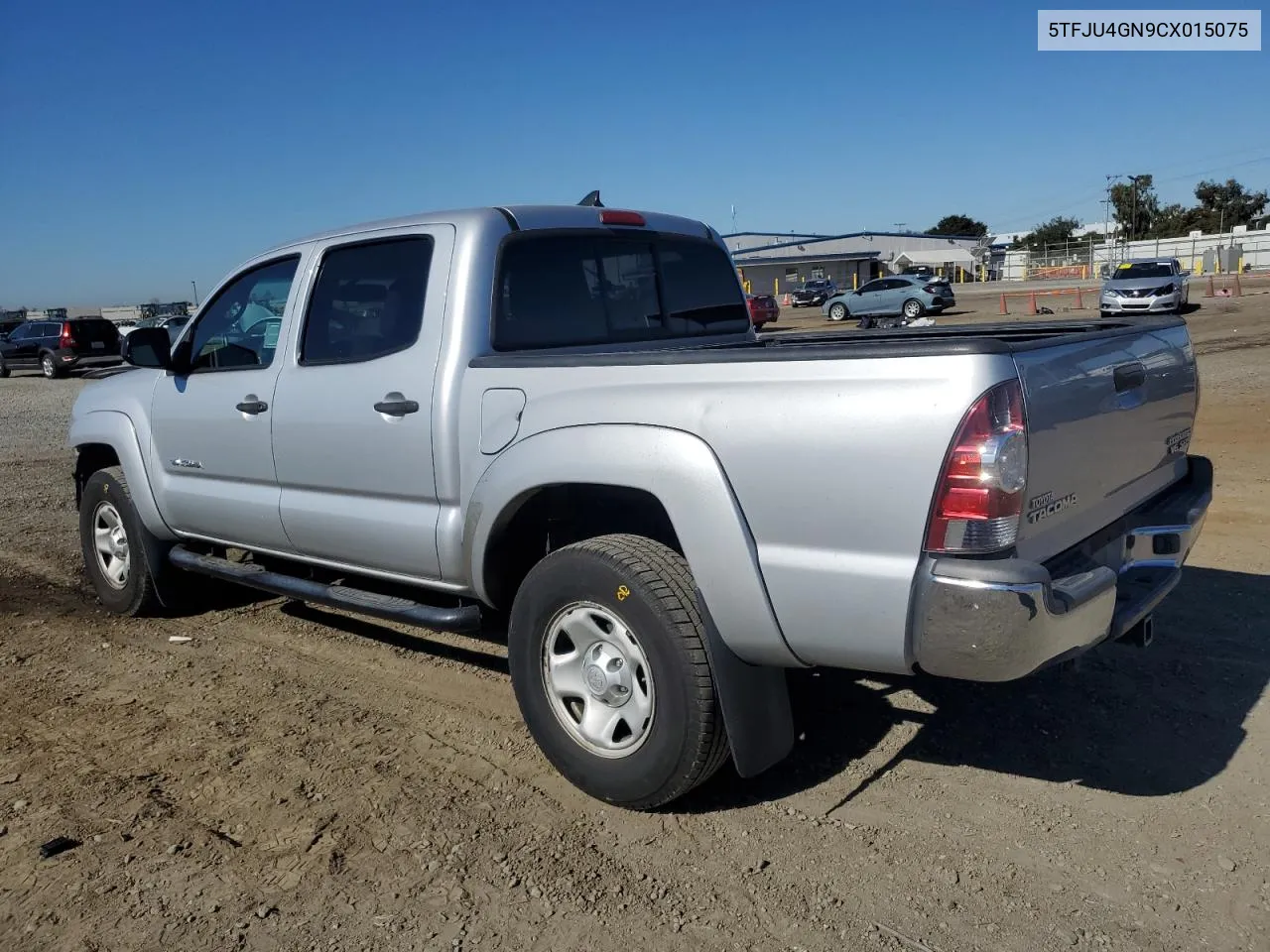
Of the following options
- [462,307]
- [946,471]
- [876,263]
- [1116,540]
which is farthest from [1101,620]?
[876,263]

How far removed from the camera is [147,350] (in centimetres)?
511

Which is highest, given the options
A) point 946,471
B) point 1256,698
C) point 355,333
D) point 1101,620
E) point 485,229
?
point 485,229

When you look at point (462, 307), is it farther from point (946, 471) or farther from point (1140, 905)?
point (1140, 905)

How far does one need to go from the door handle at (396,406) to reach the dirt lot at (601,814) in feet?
4.25

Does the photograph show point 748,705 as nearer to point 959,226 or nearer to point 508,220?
point 508,220

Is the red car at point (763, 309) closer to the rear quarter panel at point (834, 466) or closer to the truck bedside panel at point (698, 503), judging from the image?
the truck bedside panel at point (698, 503)

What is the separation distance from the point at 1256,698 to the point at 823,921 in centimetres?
238

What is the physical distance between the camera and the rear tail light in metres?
2.65

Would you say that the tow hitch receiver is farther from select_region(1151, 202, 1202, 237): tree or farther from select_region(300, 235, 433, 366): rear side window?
select_region(1151, 202, 1202, 237): tree

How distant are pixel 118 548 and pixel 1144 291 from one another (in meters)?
27.7

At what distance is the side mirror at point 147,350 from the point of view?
5105 mm

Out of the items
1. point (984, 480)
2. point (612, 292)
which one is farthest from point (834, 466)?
point (612, 292)

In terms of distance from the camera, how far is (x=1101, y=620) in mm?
3002

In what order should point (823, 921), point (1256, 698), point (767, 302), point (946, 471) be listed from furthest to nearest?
point (767, 302) → point (1256, 698) → point (823, 921) → point (946, 471)
